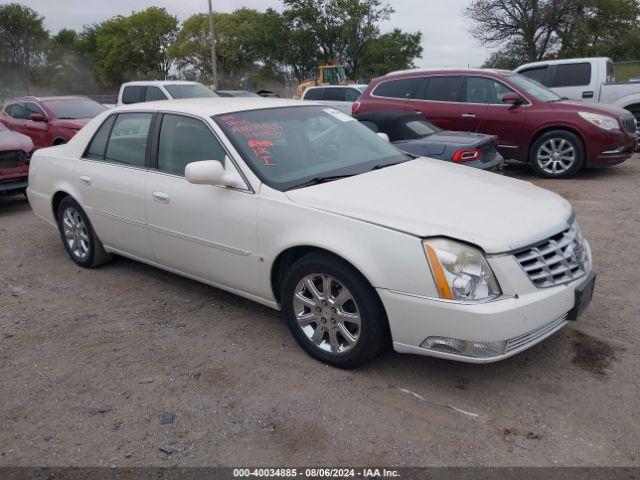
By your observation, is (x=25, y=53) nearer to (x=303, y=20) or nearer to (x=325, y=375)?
(x=303, y=20)

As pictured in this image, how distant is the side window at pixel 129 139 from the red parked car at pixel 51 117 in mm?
6135

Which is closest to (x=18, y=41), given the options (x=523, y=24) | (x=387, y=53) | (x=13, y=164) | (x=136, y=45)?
(x=136, y=45)

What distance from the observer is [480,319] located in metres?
2.83

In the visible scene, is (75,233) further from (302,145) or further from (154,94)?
(154,94)

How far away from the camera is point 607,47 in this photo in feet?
109

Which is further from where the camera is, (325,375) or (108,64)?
(108,64)

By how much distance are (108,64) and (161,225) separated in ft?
198

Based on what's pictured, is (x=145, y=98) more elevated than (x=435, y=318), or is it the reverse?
(x=145, y=98)

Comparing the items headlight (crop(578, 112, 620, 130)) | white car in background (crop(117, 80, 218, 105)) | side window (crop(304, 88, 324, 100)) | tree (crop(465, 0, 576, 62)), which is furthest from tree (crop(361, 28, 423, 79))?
headlight (crop(578, 112, 620, 130))

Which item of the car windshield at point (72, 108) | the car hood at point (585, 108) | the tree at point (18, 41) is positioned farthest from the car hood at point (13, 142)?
the tree at point (18, 41)

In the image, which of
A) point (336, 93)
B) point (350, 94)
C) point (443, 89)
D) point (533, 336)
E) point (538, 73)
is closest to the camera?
point (533, 336)

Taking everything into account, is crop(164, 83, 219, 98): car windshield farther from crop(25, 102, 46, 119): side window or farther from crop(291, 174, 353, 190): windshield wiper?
crop(291, 174, 353, 190): windshield wiper

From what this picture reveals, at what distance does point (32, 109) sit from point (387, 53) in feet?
124

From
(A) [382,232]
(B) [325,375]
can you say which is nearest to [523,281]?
(A) [382,232]
